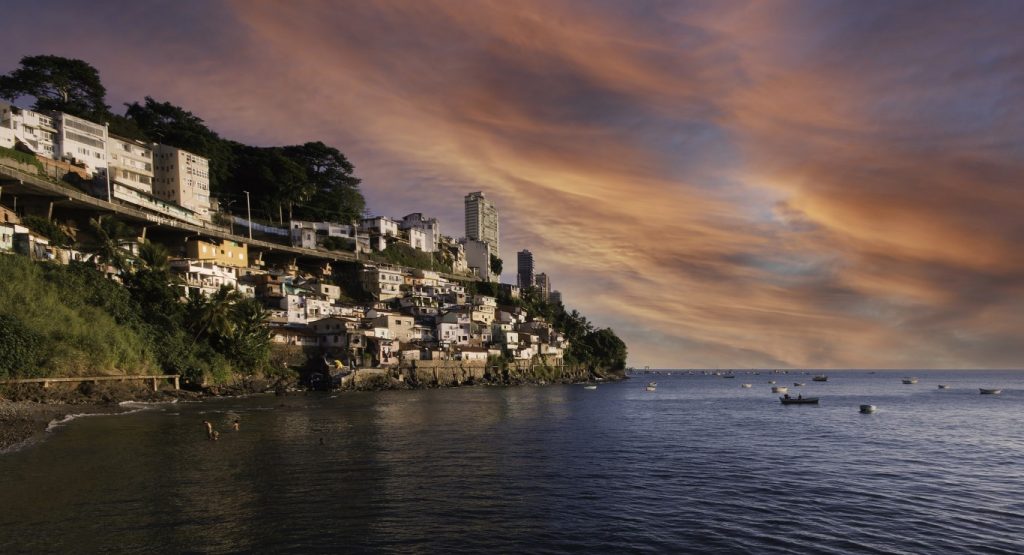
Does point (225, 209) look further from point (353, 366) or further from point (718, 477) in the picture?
point (718, 477)

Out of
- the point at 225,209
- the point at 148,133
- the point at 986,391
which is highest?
the point at 148,133

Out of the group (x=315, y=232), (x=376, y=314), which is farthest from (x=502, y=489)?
(x=315, y=232)

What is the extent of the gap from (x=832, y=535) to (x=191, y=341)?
8350cm

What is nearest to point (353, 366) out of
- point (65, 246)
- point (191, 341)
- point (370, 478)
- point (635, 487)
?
point (191, 341)

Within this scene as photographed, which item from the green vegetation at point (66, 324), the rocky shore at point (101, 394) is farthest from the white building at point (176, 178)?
the rocky shore at point (101, 394)

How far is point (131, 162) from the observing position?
355 feet

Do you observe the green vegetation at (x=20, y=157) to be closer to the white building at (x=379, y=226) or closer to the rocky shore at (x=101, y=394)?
the rocky shore at (x=101, y=394)

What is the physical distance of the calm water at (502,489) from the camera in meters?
21.0

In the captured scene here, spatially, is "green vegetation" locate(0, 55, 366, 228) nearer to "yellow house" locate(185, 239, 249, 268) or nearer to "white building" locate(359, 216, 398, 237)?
"white building" locate(359, 216, 398, 237)

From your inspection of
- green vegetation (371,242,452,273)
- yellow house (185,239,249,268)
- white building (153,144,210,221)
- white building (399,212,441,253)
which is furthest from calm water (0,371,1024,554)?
white building (399,212,441,253)

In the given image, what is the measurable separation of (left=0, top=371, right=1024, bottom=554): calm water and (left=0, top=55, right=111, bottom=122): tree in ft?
286

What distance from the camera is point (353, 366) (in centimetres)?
9931

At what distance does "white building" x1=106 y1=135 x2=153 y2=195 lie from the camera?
10425 centimetres

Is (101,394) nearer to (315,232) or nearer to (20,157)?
(20,157)
